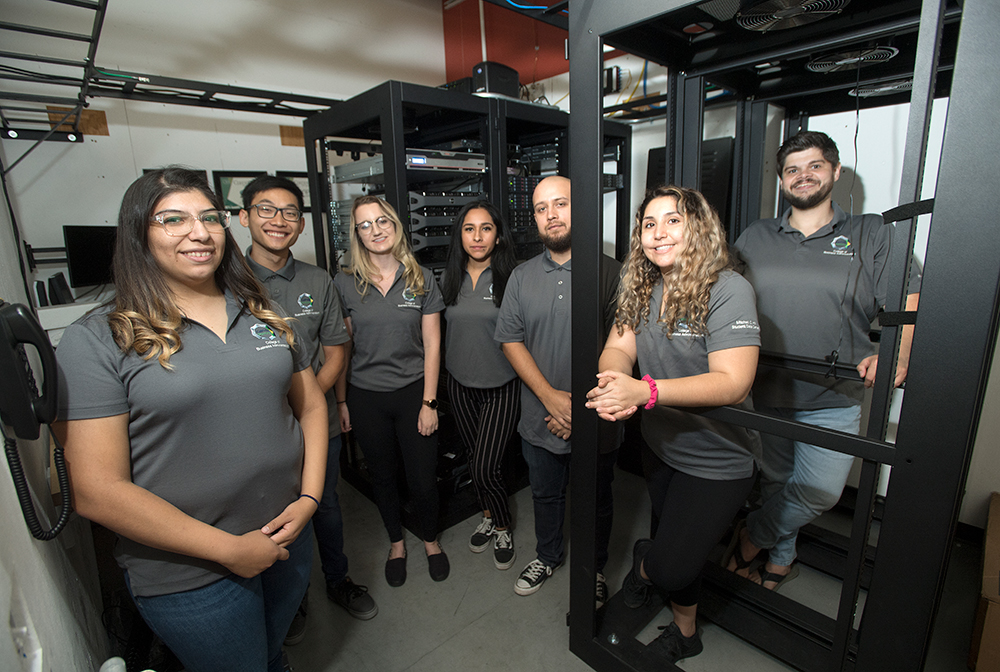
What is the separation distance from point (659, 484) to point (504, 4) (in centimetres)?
180

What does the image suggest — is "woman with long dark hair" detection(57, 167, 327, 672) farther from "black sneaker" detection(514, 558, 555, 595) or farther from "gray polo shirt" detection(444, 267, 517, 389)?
"black sneaker" detection(514, 558, 555, 595)

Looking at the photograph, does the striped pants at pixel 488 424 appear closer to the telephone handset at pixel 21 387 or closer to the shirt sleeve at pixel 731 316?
the shirt sleeve at pixel 731 316

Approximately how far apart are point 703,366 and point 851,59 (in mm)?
1035

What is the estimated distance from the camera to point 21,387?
705mm

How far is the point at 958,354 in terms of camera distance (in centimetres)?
86

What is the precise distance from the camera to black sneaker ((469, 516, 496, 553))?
7.38ft

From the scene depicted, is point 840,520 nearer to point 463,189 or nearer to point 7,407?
point 463,189

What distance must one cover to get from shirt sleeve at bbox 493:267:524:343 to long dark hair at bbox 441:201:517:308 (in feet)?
0.50

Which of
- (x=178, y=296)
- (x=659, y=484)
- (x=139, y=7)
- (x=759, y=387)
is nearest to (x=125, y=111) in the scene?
(x=139, y=7)

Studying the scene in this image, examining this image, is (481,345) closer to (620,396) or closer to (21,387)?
(620,396)

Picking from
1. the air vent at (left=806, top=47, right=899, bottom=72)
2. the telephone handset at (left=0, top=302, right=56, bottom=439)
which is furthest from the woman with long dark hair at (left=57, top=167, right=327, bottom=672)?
the air vent at (left=806, top=47, right=899, bottom=72)

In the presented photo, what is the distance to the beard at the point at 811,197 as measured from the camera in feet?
5.77

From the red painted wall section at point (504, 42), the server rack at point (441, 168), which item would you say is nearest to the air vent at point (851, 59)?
the server rack at point (441, 168)

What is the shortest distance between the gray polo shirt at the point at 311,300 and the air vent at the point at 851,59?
1756 mm
